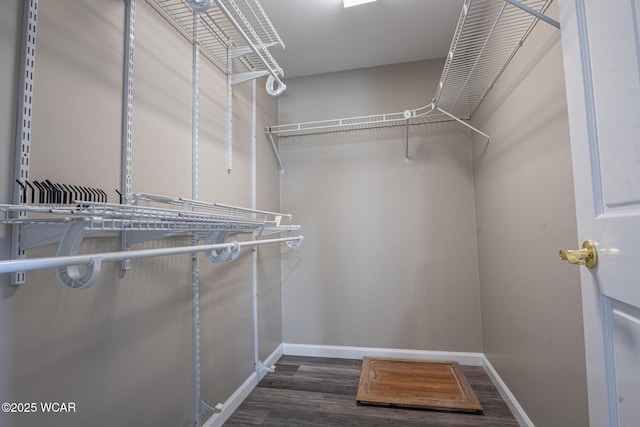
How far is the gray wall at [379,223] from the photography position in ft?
7.29

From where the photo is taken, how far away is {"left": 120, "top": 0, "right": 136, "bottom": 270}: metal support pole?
3.33ft

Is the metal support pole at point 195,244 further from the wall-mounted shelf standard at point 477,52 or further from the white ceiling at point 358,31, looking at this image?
the wall-mounted shelf standard at point 477,52

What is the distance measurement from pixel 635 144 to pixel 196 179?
1.48 m

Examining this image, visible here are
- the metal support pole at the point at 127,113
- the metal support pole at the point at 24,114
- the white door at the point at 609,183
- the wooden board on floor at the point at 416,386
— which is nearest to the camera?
the white door at the point at 609,183

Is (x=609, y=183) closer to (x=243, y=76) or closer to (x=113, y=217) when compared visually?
(x=113, y=217)

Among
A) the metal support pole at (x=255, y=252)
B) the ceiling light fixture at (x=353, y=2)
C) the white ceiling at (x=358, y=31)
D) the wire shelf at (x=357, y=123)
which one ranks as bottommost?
the metal support pole at (x=255, y=252)

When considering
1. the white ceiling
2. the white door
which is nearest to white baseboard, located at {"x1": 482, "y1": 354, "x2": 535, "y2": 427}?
the white door

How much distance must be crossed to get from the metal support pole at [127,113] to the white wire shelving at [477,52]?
127 centimetres

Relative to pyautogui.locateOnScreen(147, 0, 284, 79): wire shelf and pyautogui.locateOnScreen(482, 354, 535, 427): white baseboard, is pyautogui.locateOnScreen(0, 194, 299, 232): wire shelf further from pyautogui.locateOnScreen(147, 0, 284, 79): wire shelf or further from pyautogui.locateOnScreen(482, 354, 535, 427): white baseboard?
pyautogui.locateOnScreen(482, 354, 535, 427): white baseboard

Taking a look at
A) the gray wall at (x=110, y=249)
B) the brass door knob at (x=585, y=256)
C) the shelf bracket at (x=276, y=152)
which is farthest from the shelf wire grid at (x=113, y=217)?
the shelf bracket at (x=276, y=152)

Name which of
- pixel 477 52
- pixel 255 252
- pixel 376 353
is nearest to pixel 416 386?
pixel 376 353

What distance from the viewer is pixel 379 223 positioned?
7.68 ft

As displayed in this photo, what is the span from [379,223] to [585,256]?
1734mm

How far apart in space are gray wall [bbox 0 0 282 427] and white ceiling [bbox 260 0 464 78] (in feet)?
2.17
